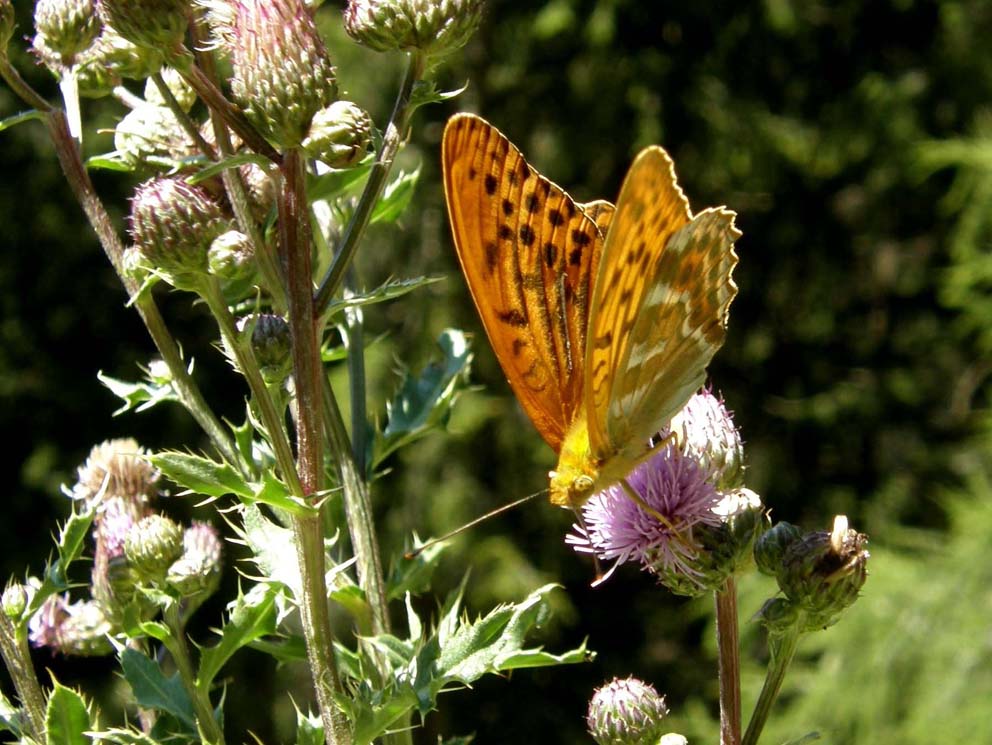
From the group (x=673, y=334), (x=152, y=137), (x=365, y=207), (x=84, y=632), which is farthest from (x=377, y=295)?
(x=84, y=632)

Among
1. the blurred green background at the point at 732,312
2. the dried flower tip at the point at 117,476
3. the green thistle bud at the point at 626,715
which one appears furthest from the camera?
the blurred green background at the point at 732,312

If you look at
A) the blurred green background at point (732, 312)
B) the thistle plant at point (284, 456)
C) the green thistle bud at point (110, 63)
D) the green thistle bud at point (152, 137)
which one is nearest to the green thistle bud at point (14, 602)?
the thistle plant at point (284, 456)

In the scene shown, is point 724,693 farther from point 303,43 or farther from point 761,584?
point 761,584

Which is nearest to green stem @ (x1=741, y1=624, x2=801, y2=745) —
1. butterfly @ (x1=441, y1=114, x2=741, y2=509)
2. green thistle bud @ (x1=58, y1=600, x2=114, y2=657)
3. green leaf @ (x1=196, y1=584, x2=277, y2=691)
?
butterfly @ (x1=441, y1=114, x2=741, y2=509)

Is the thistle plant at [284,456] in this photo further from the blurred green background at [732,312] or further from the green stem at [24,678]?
the blurred green background at [732,312]

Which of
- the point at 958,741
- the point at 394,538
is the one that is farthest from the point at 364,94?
the point at 958,741

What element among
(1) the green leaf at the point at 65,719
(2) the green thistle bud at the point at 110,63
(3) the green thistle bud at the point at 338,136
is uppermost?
Result: (2) the green thistle bud at the point at 110,63

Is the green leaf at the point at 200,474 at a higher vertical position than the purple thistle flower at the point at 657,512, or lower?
→ higher

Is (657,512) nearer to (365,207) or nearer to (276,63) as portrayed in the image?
(365,207)

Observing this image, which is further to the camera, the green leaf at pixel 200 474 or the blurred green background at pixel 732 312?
the blurred green background at pixel 732 312
